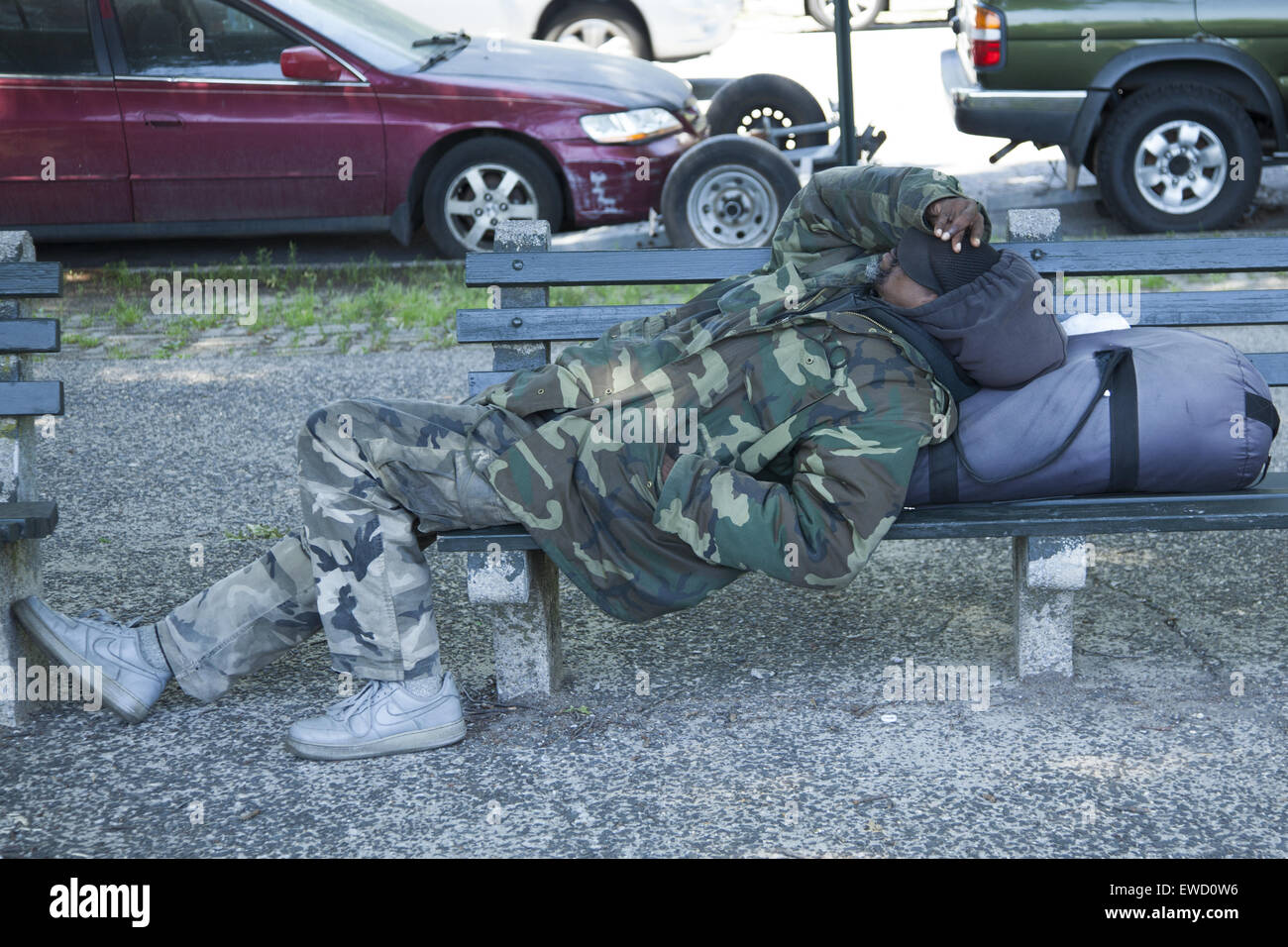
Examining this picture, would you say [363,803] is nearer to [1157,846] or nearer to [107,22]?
[1157,846]

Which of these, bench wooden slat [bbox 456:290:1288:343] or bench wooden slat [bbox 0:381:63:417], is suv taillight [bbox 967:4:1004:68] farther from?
bench wooden slat [bbox 0:381:63:417]

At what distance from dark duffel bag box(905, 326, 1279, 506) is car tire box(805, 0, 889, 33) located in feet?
46.1

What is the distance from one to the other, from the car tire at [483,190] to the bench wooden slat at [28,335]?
174 inches

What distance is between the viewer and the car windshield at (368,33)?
311 inches

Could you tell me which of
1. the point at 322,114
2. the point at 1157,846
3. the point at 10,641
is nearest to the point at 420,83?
the point at 322,114

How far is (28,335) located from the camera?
3.59 metres

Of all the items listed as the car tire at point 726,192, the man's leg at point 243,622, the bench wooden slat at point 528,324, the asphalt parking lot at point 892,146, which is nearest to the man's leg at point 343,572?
the man's leg at point 243,622

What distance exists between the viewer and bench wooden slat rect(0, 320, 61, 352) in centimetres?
358

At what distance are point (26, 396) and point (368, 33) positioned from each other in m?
4.99

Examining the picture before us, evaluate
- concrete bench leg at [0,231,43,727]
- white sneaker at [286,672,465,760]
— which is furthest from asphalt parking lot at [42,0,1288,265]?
white sneaker at [286,672,465,760]

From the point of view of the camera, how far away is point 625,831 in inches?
116

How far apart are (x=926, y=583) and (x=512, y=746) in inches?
55.0

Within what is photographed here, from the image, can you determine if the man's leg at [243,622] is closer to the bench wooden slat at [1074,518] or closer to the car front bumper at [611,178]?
the bench wooden slat at [1074,518]

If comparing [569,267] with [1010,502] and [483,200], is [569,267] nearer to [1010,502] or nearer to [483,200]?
[1010,502]
